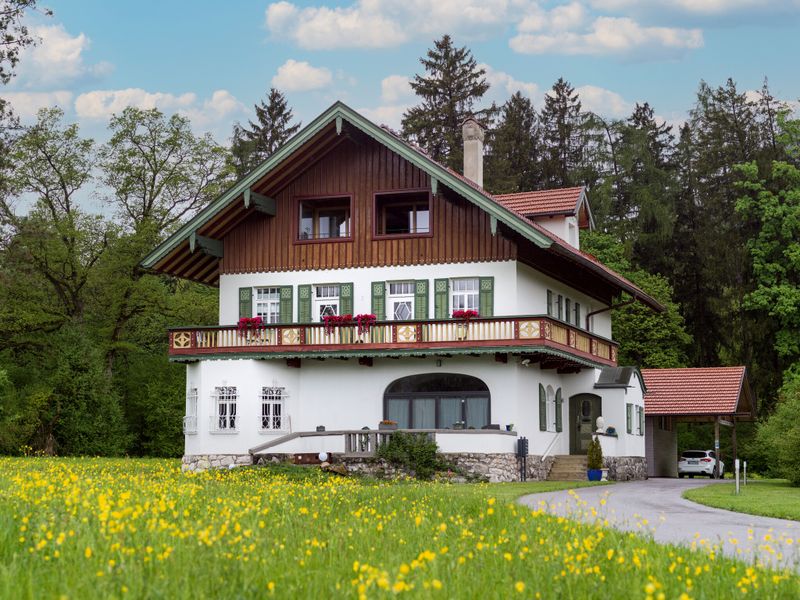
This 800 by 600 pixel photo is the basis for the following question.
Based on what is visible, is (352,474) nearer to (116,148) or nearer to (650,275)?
(116,148)

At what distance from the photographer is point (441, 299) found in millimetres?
36875

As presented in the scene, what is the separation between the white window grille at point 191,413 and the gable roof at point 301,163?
174 inches

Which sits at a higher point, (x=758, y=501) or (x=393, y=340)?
(x=393, y=340)

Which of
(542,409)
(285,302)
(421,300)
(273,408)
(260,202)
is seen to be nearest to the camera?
(421,300)

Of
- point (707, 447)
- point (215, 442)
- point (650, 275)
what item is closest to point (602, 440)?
point (215, 442)

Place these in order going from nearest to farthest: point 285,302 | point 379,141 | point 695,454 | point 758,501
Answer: point 758,501, point 379,141, point 285,302, point 695,454

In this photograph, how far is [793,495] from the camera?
86.7ft

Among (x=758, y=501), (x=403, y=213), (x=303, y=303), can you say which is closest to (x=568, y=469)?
(x=403, y=213)

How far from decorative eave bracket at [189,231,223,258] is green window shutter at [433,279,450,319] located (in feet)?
24.5

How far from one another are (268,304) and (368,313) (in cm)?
360

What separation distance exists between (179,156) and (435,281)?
19447 mm

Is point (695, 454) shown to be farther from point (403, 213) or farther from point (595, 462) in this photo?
point (403, 213)

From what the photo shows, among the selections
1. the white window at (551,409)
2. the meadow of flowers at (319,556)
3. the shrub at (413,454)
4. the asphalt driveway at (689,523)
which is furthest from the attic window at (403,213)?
the meadow of flowers at (319,556)

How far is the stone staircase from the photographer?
122 ft
